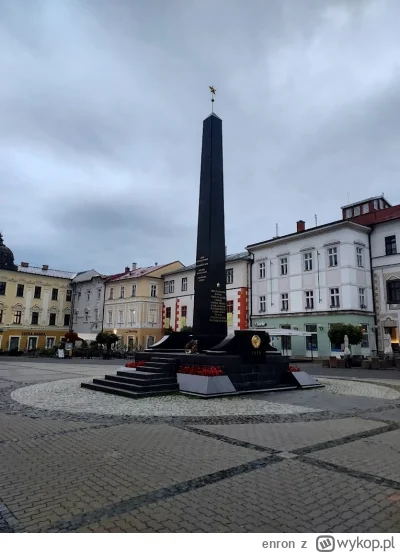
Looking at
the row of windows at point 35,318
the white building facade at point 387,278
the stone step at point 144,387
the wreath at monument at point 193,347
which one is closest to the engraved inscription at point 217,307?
the wreath at monument at point 193,347

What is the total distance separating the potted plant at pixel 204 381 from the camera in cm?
1144

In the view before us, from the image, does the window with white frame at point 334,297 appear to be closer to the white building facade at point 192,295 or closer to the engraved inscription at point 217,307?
the white building facade at point 192,295

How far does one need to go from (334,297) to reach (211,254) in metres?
21.4

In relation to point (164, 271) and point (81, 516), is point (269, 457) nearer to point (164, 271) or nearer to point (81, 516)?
point (81, 516)

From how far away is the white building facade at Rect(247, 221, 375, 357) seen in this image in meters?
31.9

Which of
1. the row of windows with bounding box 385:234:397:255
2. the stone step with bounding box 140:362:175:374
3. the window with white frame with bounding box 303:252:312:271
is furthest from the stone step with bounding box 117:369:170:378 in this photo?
the row of windows with bounding box 385:234:397:255

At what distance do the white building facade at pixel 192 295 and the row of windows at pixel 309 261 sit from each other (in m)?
1.69

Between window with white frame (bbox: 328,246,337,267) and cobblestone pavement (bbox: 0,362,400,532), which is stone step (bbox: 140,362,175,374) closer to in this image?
cobblestone pavement (bbox: 0,362,400,532)

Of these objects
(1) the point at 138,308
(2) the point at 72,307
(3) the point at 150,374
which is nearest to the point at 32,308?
(2) the point at 72,307

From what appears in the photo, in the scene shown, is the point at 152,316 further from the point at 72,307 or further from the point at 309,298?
the point at 309,298

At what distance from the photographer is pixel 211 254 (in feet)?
47.6

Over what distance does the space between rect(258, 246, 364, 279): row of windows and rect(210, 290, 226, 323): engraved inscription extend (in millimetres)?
21207

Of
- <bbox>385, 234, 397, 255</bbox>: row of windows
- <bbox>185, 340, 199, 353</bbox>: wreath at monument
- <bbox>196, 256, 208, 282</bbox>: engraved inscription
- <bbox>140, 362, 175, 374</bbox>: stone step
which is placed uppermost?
<bbox>385, 234, 397, 255</bbox>: row of windows

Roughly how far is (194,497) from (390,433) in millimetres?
4809
